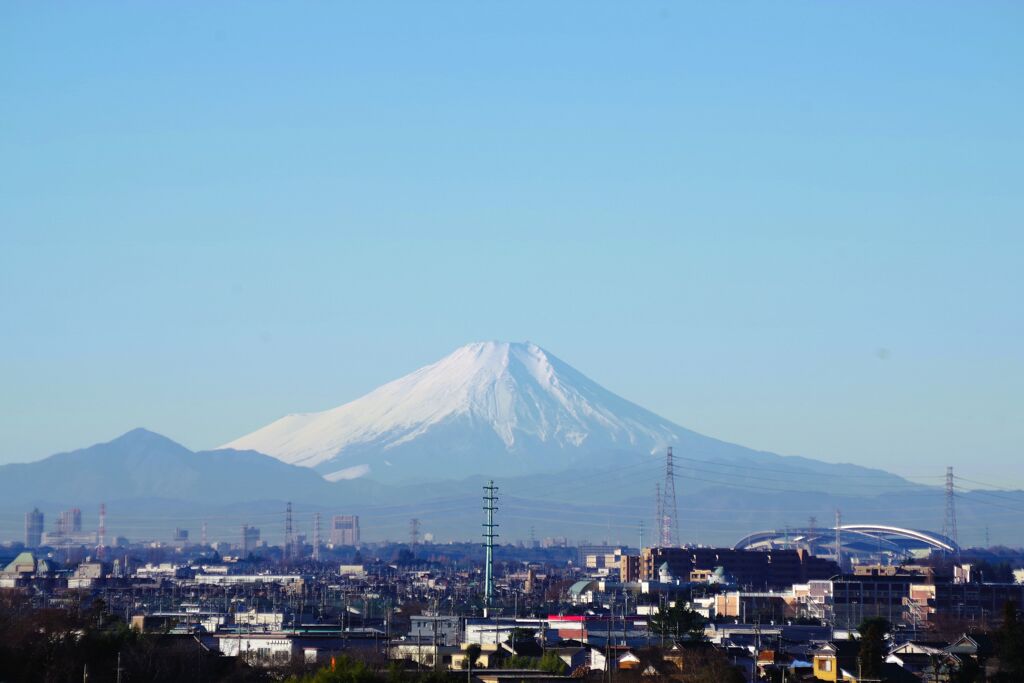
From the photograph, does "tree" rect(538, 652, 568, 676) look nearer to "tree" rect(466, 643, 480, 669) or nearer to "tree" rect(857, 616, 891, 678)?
"tree" rect(466, 643, 480, 669)

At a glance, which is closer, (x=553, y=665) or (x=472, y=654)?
(x=553, y=665)

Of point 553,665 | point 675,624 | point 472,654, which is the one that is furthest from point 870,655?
point 675,624

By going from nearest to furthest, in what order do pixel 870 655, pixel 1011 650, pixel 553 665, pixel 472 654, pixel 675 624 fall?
1. pixel 1011 650
2. pixel 870 655
3. pixel 553 665
4. pixel 472 654
5. pixel 675 624

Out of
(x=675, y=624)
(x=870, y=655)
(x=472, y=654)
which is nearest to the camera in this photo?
(x=870, y=655)

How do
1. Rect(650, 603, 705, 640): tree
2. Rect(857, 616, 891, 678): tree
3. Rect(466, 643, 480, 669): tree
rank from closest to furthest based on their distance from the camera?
Rect(857, 616, 891, 678): tree, Rect(466, 643, 480, 669): tree, Rect(650, 603, 705, 640): tree

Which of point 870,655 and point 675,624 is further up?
point 675,624

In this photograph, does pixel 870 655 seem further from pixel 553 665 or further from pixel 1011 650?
pixel 553 665

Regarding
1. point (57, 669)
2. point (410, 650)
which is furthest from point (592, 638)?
point (57, 669)

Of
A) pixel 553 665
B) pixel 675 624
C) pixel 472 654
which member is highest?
pixel 675 624

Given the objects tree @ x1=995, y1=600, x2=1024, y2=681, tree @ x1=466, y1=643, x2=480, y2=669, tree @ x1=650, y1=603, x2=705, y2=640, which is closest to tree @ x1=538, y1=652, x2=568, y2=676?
tree @ x1=466, y1=643, x2=480, y2=669

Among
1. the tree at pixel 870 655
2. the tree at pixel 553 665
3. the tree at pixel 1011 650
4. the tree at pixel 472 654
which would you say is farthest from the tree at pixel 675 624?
the tree at pixel 1011 650

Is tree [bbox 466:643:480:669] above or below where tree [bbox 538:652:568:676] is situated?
above
